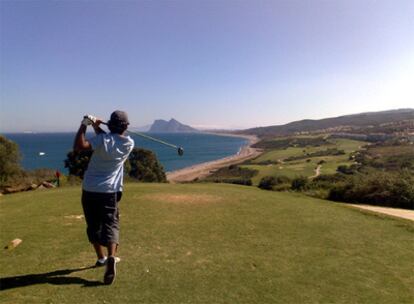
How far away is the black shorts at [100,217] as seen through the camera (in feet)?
16.1

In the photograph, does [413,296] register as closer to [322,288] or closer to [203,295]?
[322,288]

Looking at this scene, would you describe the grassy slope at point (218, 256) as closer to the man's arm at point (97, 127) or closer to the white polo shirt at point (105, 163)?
the white polo shirt at point (105, 163)

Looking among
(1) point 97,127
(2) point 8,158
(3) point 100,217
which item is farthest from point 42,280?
(2) point 8,158

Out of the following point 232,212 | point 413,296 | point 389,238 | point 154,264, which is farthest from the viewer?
point 232,212

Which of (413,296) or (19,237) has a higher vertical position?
(19,237)

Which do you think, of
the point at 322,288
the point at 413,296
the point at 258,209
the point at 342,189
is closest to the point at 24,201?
the point at 258,209

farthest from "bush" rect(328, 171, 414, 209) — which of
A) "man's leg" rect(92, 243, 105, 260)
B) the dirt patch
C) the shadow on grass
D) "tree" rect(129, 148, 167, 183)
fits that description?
"tree" rect(129, 148, 167, 183)

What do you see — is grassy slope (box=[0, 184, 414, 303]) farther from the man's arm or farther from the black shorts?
the man's arm

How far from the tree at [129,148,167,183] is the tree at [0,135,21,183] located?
2401 cm

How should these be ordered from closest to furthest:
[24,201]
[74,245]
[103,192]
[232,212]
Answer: [103,192]
[74,245]
[232,212]
[24,201]

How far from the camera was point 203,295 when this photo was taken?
169 inches

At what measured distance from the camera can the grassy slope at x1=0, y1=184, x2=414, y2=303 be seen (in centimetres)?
438

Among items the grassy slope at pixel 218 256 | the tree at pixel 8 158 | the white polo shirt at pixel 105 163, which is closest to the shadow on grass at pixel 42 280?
the grassy slope at pixel 218 256

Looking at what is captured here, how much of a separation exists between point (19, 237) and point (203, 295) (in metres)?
3.94
